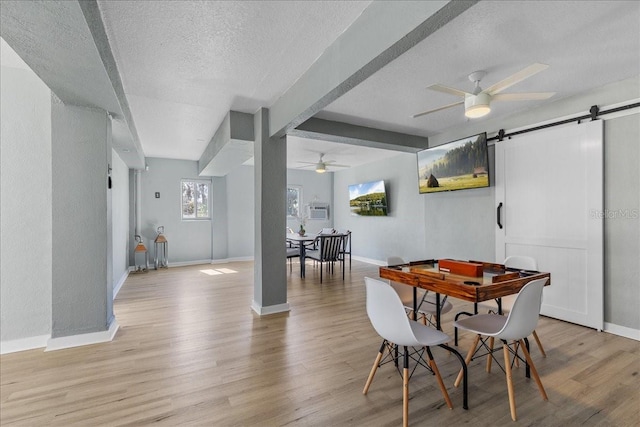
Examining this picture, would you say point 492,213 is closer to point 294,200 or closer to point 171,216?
point 294,200

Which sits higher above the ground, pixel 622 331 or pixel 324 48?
pixel 324 48

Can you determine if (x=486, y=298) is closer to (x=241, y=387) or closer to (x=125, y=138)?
(x=241, y=387)

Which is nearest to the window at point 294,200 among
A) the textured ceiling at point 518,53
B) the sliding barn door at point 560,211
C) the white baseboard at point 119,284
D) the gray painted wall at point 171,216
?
the gray painted wall at point 171,216

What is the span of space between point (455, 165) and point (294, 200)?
5.31m

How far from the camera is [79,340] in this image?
2.85 meters

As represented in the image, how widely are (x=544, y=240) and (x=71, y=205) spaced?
5183mm

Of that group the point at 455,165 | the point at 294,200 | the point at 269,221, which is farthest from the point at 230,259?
the point at 455,165

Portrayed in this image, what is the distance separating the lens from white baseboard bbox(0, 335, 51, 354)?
2.74m

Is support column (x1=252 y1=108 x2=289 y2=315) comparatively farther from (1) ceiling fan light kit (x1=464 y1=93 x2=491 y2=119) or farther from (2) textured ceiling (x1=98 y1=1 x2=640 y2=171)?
(1) ceiling fan light kit (x1=464 y1=93 x2=491 y2=119)

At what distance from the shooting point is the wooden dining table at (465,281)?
187cm

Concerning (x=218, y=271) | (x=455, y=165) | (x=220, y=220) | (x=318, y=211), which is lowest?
(x=218, y=271)

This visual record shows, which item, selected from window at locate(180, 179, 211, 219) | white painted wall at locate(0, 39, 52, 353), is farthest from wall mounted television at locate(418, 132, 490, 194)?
window at locate(180, 179, 211, 219)

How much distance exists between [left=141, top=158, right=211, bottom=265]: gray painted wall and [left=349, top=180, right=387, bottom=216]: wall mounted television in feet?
12.8

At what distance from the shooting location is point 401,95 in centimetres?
338
